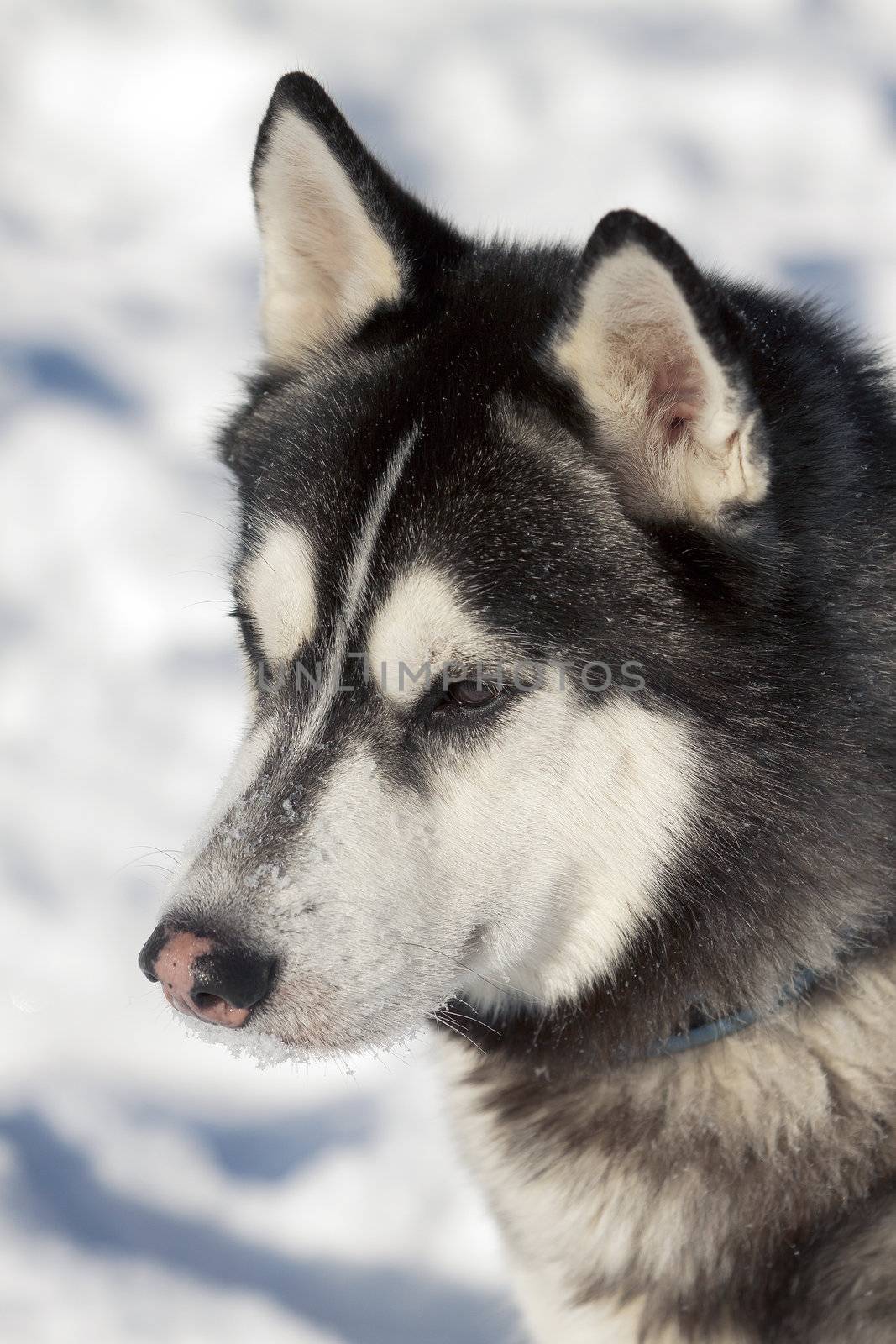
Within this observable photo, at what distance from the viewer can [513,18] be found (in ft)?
20.4

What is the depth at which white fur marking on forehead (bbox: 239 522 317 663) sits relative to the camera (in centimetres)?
200

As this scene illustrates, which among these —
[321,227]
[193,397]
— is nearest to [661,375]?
[321,227]

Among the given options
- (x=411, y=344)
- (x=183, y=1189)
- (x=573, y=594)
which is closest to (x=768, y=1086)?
(x=573, y=594)

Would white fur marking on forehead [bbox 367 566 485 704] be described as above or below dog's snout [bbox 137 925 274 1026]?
above

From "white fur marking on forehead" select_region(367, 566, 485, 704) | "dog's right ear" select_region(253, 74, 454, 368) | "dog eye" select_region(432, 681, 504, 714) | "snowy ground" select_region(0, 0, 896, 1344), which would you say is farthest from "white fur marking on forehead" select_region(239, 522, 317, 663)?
"snowy ground" select_region(0, 0, 896, 1344)

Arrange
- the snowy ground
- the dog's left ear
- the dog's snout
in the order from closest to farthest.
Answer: the dog's left ear → the dog's snout → the snowy ground

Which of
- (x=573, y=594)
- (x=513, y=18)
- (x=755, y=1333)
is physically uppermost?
(x=513, y=18)

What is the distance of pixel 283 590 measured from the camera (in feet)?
6.66

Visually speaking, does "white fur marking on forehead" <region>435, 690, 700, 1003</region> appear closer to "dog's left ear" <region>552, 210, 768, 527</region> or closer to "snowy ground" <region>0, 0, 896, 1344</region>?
"dog's left ear" <region>552, 210, 768, 527</region>

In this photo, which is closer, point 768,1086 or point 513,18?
point 768,1086

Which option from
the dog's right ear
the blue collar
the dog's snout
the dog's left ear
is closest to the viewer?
the dog's left ear

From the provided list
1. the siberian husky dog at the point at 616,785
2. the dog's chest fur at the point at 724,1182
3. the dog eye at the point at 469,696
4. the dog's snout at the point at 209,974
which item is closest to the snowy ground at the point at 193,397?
the dog's chest fur at the point at 724,1182

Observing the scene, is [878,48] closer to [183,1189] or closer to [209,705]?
[209,705]

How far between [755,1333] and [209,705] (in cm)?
362
